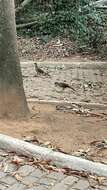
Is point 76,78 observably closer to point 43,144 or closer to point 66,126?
point 66,126

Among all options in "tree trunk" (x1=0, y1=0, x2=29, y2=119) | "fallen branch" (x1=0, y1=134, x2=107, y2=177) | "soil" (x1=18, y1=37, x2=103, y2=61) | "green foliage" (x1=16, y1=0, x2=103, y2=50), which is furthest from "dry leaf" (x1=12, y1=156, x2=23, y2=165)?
"green foliage" (x1=16, y1=0, x2=103, y2=50)

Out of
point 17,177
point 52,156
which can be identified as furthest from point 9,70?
point 17,177

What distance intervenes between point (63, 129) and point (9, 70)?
98cm

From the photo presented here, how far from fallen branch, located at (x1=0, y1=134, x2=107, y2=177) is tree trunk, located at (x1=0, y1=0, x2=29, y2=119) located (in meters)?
0.83

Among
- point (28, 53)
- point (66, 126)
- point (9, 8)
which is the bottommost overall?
point (28, 53)

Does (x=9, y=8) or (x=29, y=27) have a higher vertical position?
(x=9, y=8)

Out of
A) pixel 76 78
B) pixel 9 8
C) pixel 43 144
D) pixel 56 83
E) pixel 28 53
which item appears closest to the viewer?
pixel 43 144

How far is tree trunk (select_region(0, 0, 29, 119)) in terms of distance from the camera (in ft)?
19.3

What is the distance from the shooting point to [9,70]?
598cm

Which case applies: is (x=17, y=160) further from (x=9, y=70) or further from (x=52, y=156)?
(x=9, y=70)

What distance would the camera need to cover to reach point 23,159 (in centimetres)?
498

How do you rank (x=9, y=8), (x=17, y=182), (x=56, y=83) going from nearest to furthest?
1. (x=17, y=182)
2. (x=9, y=8)
3. (x=56, y=83)

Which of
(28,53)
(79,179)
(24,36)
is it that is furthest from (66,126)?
(24,36)

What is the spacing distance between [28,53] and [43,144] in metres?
7.88
